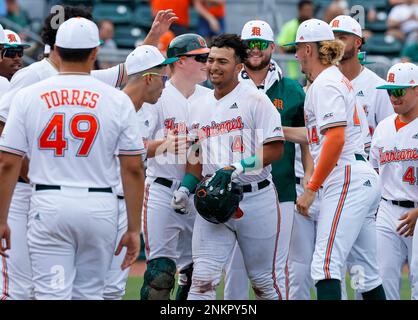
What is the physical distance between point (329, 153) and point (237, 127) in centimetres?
73

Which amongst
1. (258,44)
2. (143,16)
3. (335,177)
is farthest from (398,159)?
(143,16)

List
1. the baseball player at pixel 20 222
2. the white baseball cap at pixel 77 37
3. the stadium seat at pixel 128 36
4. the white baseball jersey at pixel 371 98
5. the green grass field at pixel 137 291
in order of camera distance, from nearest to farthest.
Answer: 1. the white baseball cap at pixel 77 37
2. the baseball player at pixel 20 222
3. the white baseball jersey at pixel 371 98
4. the green grass field at pixel 137 291
5. the stadium seat at pixel 128 36

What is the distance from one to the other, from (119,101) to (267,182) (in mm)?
1884

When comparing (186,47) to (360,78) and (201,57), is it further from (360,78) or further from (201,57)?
(360,78)

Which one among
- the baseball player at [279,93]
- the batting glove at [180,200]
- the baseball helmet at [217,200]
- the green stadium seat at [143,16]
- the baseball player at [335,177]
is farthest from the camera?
the green stadium seat at [143,16]

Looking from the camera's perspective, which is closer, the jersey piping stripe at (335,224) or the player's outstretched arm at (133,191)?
the player's outstretched arm at (133,191)

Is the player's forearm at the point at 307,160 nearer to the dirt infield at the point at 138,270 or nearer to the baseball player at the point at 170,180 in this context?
the baseball player at the point at 170,180

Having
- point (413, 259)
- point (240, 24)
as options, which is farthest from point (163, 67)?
point (240, 24)

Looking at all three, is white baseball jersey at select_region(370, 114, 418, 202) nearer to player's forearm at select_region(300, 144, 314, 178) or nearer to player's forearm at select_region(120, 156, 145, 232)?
player's forearm at select_region(300, 144, 314, 178)

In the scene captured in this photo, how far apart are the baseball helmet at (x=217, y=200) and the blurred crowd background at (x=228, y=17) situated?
6.22m

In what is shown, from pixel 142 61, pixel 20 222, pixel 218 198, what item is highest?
pixel 142 61

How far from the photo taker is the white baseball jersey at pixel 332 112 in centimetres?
680

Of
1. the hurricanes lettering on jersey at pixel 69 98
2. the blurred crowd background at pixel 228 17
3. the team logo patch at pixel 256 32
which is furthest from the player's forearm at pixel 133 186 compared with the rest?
the blurred crowd background at pixel 228 17

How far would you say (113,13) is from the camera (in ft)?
49.4
